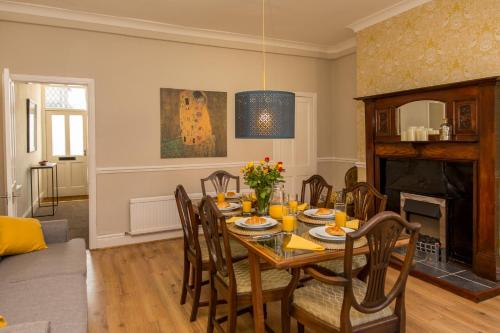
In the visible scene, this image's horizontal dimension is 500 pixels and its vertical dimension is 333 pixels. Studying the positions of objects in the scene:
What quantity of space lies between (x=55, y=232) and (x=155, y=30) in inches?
111

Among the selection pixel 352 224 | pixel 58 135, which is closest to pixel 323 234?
pixel 352 224

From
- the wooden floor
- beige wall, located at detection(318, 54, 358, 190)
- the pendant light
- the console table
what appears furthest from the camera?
the console table

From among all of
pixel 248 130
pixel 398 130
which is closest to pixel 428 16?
pixel 398 130

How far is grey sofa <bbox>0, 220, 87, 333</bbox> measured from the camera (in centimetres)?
177

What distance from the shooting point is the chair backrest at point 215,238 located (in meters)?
2.08

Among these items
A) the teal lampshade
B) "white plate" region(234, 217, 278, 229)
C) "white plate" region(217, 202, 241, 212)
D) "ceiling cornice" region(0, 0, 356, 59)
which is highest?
"ceiling cornice" region(0, 0, 356, 59)

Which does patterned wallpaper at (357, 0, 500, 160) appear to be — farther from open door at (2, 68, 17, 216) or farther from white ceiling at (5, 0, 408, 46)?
open door at (2, 68, 17, 216)

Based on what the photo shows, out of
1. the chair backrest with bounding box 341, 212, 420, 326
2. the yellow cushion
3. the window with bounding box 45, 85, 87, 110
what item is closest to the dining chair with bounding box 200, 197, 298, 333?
the chair backrest with bounding box 341, 212, 420, 326

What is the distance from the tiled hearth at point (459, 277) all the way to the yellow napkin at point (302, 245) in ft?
6.12

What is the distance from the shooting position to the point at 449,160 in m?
3.54

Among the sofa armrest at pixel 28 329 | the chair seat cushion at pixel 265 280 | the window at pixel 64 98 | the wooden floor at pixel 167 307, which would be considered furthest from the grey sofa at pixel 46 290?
the window at pixel 64 98

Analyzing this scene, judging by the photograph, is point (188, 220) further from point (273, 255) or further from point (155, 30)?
point (155, 30)

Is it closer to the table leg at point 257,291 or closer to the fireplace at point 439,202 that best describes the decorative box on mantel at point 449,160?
the fireplace at point 439,202

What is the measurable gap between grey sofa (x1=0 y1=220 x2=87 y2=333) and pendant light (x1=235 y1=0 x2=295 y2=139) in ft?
5.24
